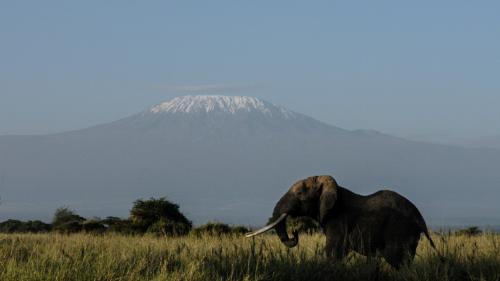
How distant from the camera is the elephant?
1599 cm

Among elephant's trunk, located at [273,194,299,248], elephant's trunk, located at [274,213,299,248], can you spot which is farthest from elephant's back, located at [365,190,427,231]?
elephant's trunk, located at [274,213,299,248]

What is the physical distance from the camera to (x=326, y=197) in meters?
16.1

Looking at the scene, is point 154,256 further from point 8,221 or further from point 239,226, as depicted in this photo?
point 8,221

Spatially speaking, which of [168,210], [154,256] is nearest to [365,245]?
[154,256]

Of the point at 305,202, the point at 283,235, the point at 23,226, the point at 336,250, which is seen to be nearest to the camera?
the point at 336,250

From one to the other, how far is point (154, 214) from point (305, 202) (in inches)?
571

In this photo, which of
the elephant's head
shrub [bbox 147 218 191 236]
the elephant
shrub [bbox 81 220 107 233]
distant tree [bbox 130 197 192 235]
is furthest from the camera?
shrub [bbox 81 220 107 233]

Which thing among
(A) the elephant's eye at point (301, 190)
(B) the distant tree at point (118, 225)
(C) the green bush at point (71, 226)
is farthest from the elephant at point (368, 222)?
(C) the green bush at point (71, 226)

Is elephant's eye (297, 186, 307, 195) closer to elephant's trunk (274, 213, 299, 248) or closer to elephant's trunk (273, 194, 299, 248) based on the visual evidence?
elephant's trunk (273, 194, 299, 248)

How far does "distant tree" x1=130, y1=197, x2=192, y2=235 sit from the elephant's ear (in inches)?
517

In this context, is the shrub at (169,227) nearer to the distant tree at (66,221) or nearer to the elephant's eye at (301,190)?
the distant tree at (66,221)

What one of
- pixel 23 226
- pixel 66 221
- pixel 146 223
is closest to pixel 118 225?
pixel 146 223

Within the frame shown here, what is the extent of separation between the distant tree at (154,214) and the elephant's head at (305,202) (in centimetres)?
1245

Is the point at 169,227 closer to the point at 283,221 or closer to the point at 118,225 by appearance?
the point at 118,225
